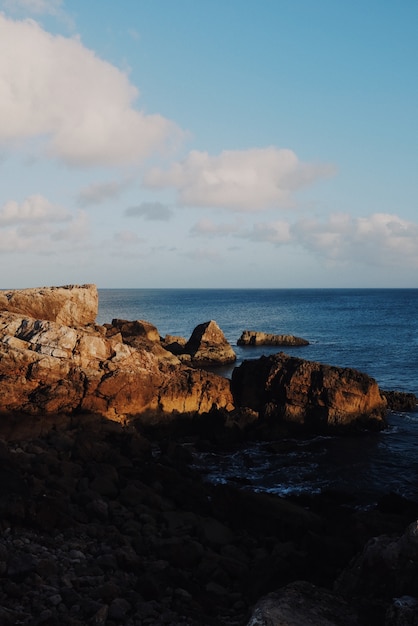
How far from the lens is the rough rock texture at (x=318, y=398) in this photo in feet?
110

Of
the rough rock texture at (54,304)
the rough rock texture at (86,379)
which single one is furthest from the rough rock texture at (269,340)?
the rough rock texture at (86,379)

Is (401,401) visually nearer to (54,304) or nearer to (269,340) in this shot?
(54,304)

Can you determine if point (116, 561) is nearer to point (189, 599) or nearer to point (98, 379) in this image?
point (189, 599)

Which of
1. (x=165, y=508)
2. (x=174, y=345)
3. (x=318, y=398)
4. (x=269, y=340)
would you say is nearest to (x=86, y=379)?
(x=165, y=508)

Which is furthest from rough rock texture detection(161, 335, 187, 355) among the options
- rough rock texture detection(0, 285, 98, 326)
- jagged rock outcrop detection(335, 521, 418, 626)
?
jagged rock outcrop detection(335, 521, 418, 626)

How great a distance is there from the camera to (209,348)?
62.4 m

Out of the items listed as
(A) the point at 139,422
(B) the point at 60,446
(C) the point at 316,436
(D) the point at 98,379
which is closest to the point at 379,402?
(C) the point at 316,436

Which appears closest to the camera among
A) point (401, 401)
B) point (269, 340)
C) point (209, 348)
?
point (401, 401)

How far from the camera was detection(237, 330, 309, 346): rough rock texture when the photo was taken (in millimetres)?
76188

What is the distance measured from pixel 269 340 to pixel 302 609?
69.6m

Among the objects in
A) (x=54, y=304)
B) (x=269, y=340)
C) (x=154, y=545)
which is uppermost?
(x=54, y=304)

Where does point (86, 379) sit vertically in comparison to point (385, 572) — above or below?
above

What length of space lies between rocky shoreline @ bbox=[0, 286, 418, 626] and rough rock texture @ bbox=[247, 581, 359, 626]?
1.3 inches

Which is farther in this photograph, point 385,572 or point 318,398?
point 318,398
